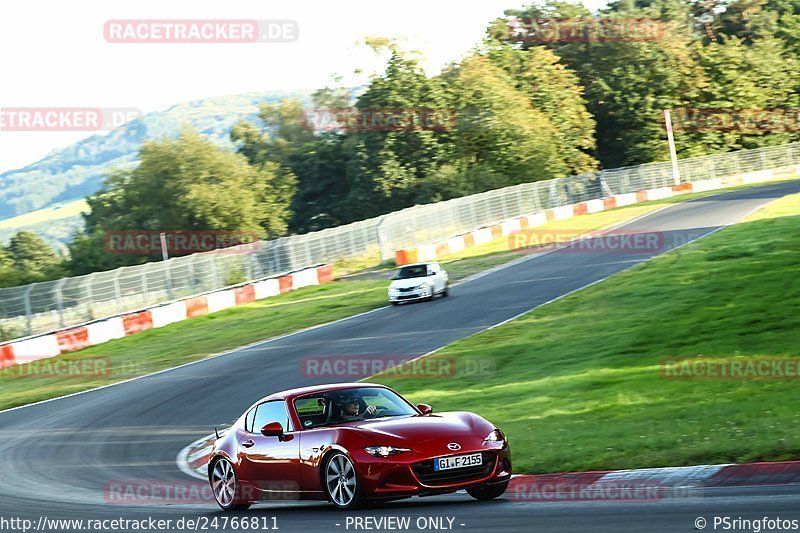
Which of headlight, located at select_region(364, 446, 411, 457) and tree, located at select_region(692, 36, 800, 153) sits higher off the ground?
tree, located at select_region(692, 36, 800, 153)

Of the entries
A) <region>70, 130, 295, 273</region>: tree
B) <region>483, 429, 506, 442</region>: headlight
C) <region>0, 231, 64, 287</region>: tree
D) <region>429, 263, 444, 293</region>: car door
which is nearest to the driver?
<region>483, 429, 506, 442</region>: headlight

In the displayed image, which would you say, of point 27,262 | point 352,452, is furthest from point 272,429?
point 27,262

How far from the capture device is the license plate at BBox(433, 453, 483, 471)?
930 centimetres

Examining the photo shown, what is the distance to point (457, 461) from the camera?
30.7 ft

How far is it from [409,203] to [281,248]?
87.6ft

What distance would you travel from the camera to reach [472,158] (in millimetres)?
69562

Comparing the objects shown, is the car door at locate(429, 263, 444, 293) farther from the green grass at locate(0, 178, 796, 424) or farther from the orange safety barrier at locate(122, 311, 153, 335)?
the orange safety barrier at locate(122, 311, 153, 335)

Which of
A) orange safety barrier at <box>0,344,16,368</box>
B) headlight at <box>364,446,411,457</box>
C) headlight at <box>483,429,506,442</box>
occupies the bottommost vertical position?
orange safety barrier at <box>0,344,16,368</box>

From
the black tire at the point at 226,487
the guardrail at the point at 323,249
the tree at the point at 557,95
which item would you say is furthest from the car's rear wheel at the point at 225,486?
the tree at the point at 557,95

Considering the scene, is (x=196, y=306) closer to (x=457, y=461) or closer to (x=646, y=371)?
(x=646, y=371)

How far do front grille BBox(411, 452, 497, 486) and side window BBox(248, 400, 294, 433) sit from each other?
70.0 inches

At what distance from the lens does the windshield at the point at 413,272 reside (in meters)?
32.4

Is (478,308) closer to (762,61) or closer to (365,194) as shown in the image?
(365,194)

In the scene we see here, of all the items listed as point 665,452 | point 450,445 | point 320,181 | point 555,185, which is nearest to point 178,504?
point 450,445
